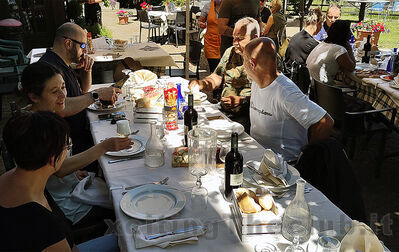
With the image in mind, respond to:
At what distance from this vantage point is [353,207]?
1978mm

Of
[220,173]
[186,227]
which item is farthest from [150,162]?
[186,227]

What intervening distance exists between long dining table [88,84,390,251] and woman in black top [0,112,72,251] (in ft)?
1.12

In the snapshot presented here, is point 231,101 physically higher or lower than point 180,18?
lower

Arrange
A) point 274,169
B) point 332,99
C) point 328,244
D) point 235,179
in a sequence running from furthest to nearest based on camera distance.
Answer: point 332,99
point 274,169
point 235,179
point 328,244

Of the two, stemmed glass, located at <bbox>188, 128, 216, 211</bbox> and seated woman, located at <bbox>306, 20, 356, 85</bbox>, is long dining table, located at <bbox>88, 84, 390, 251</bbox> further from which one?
seated woman, located at <bbox>306, 20, 356, 85</bbox>

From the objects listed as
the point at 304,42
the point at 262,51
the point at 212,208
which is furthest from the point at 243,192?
the point at 304,42

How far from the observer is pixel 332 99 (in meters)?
3.74

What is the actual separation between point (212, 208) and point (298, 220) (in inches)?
17.9

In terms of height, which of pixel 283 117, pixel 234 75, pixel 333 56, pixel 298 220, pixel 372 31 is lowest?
pixel 298 220

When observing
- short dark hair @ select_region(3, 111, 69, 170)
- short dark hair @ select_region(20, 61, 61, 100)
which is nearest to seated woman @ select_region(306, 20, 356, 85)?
short dark hair @ select_region(20, 61, 61, 100)

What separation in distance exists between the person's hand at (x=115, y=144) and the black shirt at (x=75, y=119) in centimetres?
104

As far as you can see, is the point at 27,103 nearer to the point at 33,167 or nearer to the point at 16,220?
the point at 33,167

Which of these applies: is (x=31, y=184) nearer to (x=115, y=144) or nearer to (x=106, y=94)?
(x=115, y=144)

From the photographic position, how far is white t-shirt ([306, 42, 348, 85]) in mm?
4691
